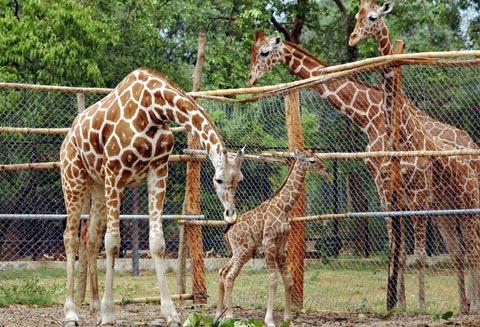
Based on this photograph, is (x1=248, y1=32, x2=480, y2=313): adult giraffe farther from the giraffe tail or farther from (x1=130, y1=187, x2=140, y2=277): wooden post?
(x1=130, y1=187, x2=140, y2=277): wooden post

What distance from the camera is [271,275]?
8570 millimetres

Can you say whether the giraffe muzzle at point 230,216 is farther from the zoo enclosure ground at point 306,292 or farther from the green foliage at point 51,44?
the green foliage at point 51,44

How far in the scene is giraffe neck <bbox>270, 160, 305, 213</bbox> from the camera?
29.0ft

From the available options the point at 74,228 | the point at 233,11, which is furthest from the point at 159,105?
the point at 233,11

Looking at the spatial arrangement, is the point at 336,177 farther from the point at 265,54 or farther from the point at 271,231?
the point at 271,231

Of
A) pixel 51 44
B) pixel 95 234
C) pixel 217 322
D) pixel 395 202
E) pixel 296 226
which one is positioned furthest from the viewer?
pixel 51 44

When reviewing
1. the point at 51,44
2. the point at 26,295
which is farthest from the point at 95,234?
the point at 51,44

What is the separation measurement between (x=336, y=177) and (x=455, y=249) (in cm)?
166

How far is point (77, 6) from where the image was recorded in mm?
16891

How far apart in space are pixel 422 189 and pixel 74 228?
3.10 metres

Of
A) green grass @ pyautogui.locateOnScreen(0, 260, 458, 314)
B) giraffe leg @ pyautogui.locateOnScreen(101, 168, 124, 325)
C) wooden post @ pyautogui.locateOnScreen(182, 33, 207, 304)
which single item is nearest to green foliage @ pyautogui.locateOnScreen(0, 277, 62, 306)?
green grass @ pyautogui.locateOnScreen(0, 260, 458, 314)

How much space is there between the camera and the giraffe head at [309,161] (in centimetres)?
889

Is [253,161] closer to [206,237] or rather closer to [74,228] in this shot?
[206,237]

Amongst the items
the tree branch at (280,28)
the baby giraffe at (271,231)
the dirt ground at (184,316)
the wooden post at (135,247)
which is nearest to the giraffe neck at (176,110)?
the baby giraffe at (271,231)
